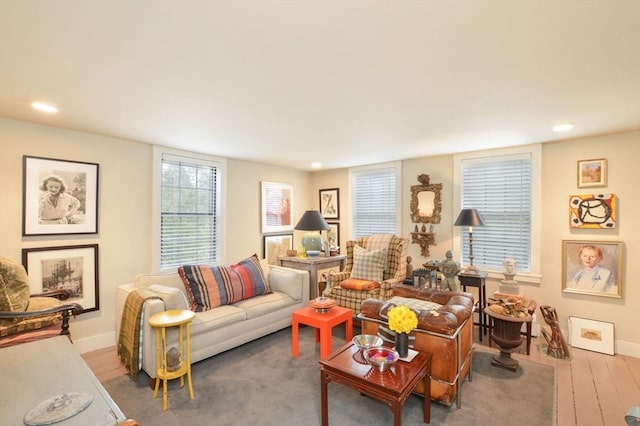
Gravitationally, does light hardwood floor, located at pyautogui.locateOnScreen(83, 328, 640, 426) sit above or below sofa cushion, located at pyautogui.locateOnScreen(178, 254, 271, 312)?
below

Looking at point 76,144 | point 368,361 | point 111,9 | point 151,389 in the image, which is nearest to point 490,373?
point 368,361

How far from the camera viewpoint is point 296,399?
2387 millimetres

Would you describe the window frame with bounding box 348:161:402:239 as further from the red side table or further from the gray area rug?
the gray area rug

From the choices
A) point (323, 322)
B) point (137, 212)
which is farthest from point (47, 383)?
point (137, 212)

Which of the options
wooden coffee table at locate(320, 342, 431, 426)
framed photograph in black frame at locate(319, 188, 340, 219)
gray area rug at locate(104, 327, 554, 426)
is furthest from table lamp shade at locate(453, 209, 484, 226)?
framed photograph in black frame at locate(319, 188, 340, 219)

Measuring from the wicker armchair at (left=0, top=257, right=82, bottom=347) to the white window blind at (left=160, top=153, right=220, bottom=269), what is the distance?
4.52 feet

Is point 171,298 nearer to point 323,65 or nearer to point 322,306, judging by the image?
point 322,306

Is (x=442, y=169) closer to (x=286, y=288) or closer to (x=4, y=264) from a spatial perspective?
(x=286, y=288)

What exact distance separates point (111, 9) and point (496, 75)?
2171mm

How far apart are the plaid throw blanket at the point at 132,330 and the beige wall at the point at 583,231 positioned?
3875 mm

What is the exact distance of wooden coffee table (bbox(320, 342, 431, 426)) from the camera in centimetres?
175

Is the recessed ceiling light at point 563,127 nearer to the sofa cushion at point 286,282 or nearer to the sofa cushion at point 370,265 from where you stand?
the sofa cushion at point 370,265

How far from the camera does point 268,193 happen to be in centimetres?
521

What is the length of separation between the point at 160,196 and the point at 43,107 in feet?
5.00
